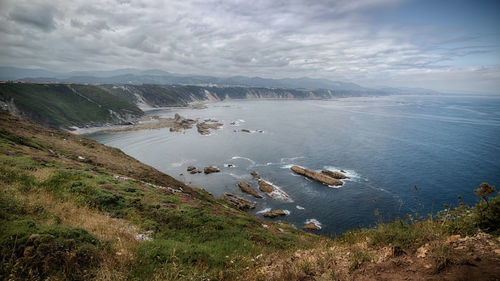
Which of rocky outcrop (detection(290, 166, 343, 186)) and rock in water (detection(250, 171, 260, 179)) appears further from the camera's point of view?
rock in water (detection(250, 171, 260, 179))

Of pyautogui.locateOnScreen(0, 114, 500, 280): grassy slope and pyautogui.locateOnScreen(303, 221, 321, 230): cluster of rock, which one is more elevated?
pyautogui.locateOnScreen(0, 114, 500, 280): grassy slope

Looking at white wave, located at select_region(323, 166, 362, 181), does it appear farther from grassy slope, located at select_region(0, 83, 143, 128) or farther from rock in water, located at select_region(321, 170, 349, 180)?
grassy slope, located at select_region(0, 83, 143, 128)

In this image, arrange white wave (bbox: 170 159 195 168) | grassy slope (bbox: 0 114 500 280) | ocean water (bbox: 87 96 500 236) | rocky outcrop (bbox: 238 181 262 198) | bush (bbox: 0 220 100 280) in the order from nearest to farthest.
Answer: bush (bbox: 0 220 100 280), grassy slope (bbox: 0 114 500 280), ocean water (bbox: 87 96 500 236), rocky outcrop (bbox: 238 181 262 198), white wave (bbox: 170 159 195 168)

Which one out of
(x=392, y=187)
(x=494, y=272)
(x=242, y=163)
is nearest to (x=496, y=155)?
(x=392, y=187)

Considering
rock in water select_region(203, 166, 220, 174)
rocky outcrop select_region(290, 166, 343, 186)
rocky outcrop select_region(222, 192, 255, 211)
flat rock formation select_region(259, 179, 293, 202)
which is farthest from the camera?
rock in water select_region(203, 166, 220, 174)

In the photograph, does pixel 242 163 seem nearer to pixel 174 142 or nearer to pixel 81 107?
pixel 174 142

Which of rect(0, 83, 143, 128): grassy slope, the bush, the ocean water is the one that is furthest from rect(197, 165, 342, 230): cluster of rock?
rect(0, 83, 143, 128): grassy slope

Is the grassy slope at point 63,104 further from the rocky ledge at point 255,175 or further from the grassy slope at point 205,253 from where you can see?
the grassy slope at point 205,253
